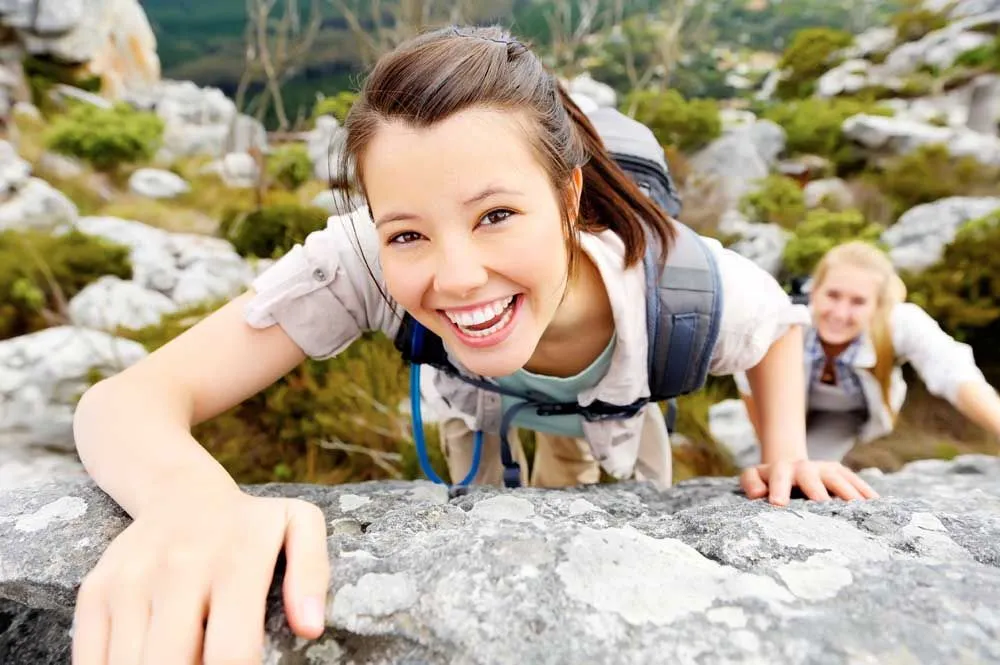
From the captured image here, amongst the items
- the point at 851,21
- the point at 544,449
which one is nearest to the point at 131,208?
the point at 544,449

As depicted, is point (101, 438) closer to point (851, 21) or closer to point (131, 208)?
point (131, 208)

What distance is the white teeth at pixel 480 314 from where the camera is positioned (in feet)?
2.98

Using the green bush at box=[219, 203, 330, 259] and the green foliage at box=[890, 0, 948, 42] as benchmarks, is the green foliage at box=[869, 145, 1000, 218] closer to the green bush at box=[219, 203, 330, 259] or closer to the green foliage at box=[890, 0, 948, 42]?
the green bush at box=[219, 203, 330, 259]

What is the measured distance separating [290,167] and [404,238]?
887cm

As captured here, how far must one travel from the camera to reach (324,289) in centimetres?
112

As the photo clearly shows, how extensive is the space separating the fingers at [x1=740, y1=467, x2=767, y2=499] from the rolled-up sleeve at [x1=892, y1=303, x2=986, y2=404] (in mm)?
1143

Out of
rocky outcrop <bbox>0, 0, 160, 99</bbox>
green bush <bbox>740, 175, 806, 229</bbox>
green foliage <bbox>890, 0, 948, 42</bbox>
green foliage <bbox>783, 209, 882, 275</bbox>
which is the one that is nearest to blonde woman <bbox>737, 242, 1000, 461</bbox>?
green foliage <bbox>783, 209, 882, 275</bbox>

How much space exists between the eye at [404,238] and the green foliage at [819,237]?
546 cm

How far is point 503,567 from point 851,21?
77.1 feet

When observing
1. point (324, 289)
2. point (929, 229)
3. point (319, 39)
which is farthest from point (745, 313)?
point (319, 39)

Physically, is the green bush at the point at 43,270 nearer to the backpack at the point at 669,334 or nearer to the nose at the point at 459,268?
the backpack at the point at 669,334

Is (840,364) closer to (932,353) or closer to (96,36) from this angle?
(932,353)

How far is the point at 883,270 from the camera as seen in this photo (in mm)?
2398

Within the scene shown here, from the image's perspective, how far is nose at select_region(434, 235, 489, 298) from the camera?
0.82m
